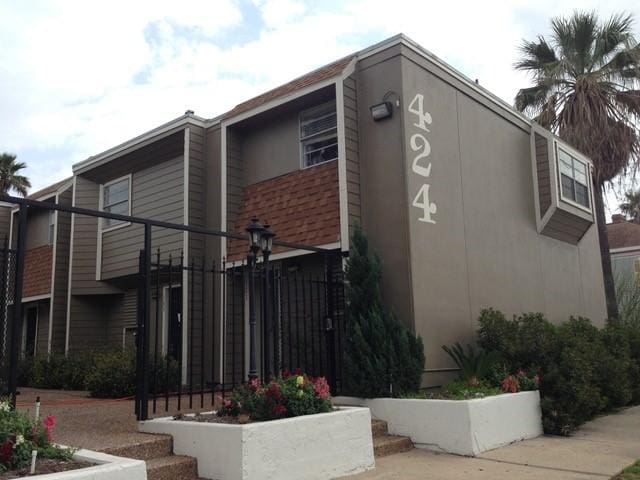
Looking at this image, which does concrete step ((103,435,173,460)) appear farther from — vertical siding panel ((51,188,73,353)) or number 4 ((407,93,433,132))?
vertical siding panel ((51,188,73,353))

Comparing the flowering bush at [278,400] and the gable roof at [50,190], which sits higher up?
the gable roof at [50,190]

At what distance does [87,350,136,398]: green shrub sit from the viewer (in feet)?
33.0

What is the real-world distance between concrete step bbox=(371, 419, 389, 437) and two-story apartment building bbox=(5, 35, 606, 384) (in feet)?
4.34

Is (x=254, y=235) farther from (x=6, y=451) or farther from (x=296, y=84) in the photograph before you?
(x=296, y=84)

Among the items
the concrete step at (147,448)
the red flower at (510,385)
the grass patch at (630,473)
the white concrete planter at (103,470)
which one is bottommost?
the grass patch at (630,473)

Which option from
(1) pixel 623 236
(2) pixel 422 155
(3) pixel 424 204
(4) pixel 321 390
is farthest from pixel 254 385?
(1) pixel 623 236

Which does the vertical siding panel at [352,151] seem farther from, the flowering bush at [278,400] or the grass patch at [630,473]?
the grass patch at [630,473]

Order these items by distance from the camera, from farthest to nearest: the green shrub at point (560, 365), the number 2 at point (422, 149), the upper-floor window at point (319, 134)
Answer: the upper-floor window at point (319, 134) < the number 2 at point (422, 149) < the green shrub at point (560, 365)

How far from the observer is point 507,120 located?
1198 cm

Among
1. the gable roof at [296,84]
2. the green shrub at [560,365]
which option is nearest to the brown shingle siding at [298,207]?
the gable roof at [296,84]

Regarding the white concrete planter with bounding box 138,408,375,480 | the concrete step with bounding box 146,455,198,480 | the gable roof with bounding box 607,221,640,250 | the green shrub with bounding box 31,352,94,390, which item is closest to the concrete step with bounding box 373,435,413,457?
the white concrete planter with bounding box 138,408,375,480

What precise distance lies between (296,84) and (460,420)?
631 centimetres

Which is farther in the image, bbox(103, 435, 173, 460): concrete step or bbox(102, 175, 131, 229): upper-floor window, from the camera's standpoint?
bbox(102, 175, 131, 229): upper-floor window

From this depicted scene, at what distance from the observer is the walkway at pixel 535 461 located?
6012mm
